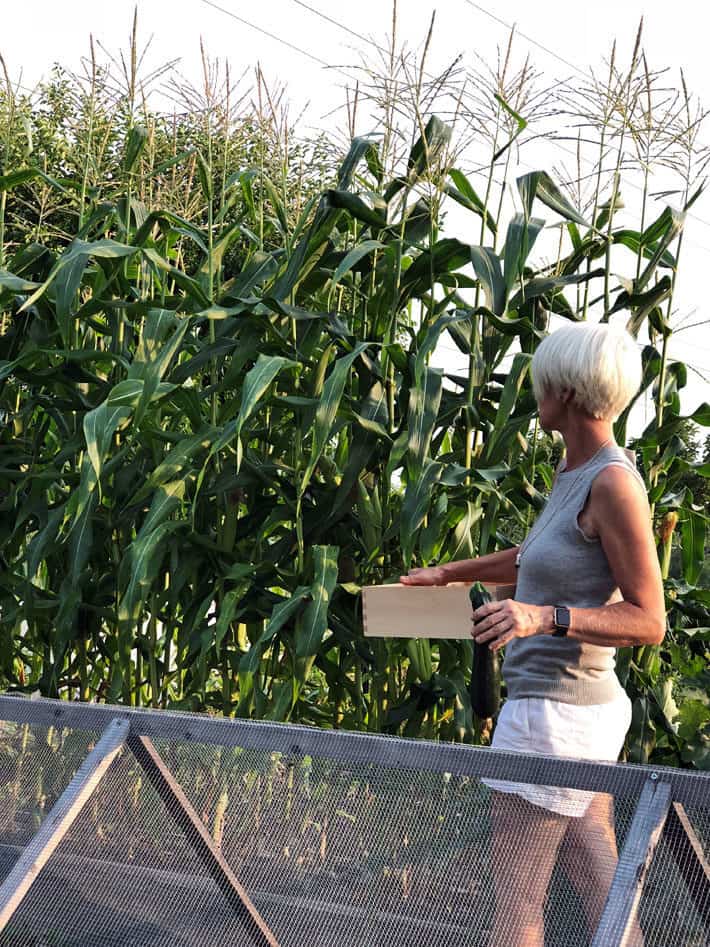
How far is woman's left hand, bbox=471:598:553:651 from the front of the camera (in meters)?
1.63

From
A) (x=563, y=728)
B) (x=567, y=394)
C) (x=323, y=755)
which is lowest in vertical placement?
(x=323, y=755)

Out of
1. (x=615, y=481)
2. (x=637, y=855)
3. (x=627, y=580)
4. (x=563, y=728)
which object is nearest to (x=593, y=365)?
(x=615, y=481)

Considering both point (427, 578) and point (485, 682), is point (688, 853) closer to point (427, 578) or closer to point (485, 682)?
point (485, 682)

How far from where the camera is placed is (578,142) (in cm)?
340

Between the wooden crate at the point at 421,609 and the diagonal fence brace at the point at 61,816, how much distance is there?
0.48 meters

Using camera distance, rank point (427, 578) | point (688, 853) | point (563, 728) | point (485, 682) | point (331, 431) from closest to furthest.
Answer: point (688, 853) < point (563, 728) < point (485, 682) < point (427, 578) < point (331, 431)

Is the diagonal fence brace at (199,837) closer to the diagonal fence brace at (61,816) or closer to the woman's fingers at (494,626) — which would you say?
the diagonal fence brace at (61,816)

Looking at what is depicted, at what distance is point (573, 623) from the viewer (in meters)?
1.67

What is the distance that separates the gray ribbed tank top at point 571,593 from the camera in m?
1.75

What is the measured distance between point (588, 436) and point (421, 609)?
0.44 m

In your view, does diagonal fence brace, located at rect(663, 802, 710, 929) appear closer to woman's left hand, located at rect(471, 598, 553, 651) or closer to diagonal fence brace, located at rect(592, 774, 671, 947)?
diagonal fence brace, located at rect(592, 774, 671, 947)

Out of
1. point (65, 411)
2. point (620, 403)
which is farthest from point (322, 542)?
point (620, 403)

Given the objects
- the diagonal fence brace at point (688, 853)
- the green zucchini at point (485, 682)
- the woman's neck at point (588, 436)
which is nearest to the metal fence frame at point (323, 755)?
the diagonal fence brace at point (688, 853)

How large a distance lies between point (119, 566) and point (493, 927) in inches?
76.2
